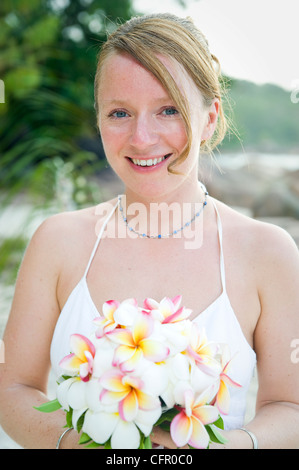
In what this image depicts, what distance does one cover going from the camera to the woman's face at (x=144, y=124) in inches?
68.6

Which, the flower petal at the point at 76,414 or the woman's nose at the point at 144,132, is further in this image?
the woman's nose at the point at 144,132

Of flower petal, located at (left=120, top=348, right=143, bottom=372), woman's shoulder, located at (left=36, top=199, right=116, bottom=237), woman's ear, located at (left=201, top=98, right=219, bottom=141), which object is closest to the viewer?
flower petal, located at (left=120, top=348, right=143, bottom=372)


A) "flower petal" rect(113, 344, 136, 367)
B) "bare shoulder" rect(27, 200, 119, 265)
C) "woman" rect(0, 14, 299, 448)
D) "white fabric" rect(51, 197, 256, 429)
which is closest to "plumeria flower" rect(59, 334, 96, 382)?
"flower petal" rect(113, 344, 136, 367)

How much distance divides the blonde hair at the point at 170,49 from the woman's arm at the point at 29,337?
24.8 inches

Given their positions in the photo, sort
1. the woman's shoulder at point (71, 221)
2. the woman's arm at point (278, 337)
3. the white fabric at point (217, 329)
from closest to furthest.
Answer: the woman's arm at point (278, 337)
the white fabric at point (217, 329)
the woman's shoulder at point (71, 221)

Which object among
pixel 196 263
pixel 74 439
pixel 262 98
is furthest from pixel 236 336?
pixel 262 98

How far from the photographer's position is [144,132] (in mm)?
1736

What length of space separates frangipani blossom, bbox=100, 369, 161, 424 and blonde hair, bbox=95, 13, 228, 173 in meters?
0.86

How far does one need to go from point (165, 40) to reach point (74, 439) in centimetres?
134

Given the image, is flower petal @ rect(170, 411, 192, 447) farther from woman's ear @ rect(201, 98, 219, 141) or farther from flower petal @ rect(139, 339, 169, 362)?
woman's ear @ rect(201, 98, 219, 141)

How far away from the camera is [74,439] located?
160cm

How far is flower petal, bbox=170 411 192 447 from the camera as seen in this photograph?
3.78 feet

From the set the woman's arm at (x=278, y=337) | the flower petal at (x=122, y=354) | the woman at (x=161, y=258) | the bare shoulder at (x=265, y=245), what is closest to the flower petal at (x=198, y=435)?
the flower petal at (x=122, y=354)

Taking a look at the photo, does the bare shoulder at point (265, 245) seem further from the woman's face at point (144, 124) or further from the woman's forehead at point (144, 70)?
the woman's forehead at point (144, 70)
